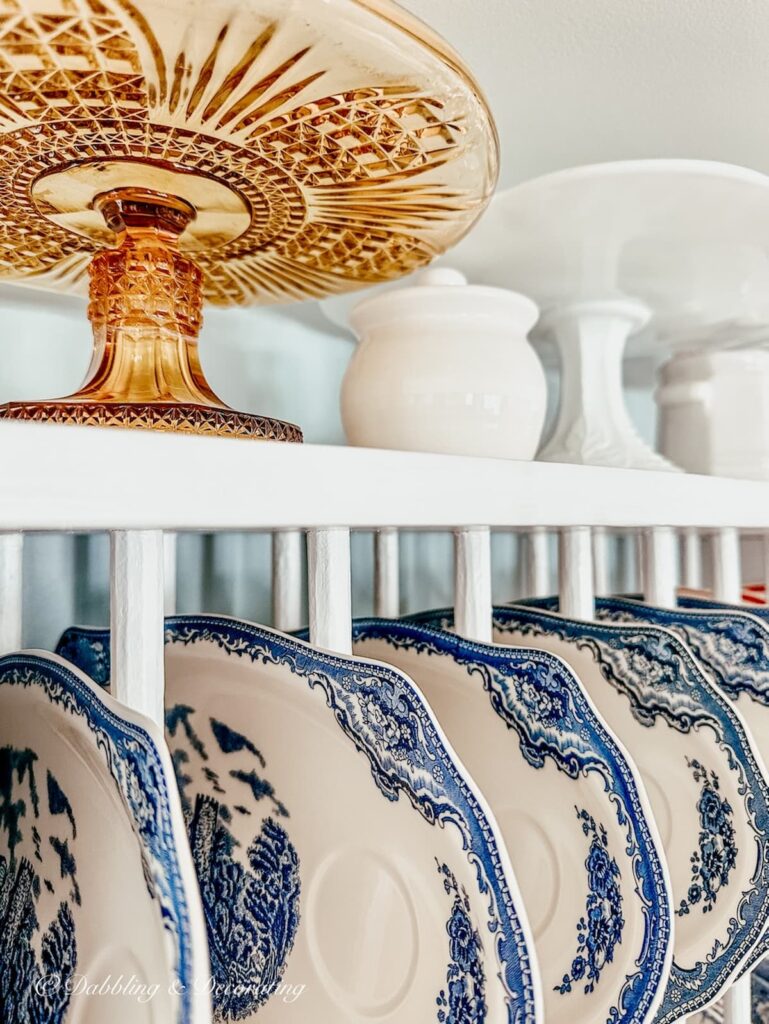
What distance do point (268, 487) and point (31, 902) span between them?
256 millimetres

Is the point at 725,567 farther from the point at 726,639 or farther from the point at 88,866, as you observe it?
the point at 88,866

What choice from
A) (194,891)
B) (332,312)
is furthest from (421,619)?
(194,891)

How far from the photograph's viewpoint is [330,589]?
47 centimetres

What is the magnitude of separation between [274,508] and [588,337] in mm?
523

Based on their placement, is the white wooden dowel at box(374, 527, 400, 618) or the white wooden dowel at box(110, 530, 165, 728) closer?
the white wooden dowel at box(110, 530, 165, 728)

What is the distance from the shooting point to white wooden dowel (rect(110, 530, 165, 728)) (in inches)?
14.9

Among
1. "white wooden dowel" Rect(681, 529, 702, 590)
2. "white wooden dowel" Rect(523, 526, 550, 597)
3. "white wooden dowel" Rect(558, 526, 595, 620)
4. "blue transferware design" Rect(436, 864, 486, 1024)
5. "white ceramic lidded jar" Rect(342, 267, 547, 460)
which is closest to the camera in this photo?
"blue transferware design" Rect(436, 864, 486, 1024)


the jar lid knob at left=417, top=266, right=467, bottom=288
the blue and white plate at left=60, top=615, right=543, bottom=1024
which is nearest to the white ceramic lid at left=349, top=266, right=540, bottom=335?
the jar lid knob at left=417, top=266, right=467, bottom=288

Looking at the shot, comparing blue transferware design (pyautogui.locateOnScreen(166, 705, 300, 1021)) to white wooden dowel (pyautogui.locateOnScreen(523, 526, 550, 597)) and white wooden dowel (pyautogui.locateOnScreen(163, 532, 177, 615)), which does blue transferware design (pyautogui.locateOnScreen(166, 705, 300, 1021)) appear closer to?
white wooden dowel (pyautogui.locateOnScreen(163, 532, 177, 615))

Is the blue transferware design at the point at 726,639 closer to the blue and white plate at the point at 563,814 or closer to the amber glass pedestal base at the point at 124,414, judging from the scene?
the blue and white plate at the point at 563,814

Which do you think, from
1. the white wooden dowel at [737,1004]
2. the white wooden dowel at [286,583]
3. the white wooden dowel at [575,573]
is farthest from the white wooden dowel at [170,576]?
the white wooden dowel at [737,1004]

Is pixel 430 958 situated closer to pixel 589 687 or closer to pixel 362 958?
pixel 362 958

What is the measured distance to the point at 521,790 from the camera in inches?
20.8

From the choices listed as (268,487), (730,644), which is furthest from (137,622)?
(730,644)
